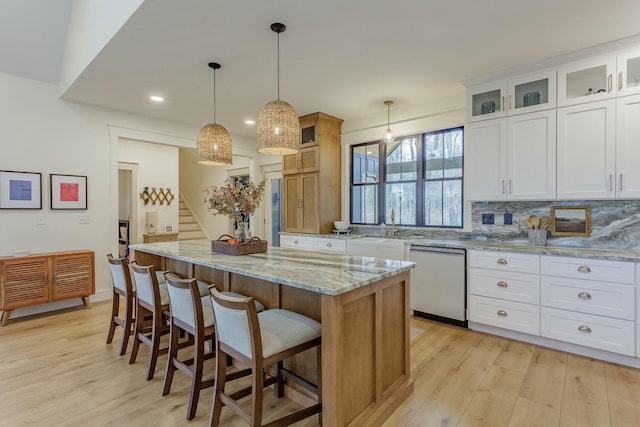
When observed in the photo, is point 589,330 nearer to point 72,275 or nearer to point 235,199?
point 235,199

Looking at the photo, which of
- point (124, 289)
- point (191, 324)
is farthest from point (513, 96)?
point (124, 289)

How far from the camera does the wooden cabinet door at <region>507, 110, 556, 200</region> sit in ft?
10.3

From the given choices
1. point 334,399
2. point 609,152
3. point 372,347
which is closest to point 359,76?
point 609,152

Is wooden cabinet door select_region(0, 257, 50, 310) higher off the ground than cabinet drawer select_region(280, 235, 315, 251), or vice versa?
cabinet drawer select_region(280, 235, 315, 251)

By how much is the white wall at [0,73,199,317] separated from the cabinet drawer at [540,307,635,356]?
531 cm

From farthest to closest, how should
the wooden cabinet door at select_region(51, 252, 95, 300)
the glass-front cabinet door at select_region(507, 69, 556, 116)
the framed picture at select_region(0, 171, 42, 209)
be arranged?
the wooden cabinet door at select_region(51, 252, 95, 300) < the framed picture at select_region(0, 171, 42, 209) < the glass-front cabinet door at select_region(507, 69, 556, 116)

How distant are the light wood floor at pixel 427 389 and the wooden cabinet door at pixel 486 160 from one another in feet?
5.08

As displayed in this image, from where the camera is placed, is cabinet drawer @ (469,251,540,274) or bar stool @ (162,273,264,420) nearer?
bar stool @ (162,273,264,420)

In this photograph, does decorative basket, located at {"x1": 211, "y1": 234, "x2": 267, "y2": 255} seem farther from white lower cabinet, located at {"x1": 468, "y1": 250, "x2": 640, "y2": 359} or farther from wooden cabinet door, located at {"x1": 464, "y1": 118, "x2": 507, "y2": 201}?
wooden cabinet door, located at {"x1": 464, "y1": 118, "x2": 507, "y2": 201}

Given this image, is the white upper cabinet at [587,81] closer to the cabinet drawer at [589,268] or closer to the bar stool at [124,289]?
the cabinet drawer at [589,268]

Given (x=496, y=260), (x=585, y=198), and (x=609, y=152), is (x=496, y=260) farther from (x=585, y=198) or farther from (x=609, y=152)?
(x=609, y=152)

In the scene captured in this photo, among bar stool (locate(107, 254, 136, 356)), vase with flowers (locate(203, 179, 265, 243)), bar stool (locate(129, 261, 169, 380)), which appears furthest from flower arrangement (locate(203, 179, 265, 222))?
bar stool (locate(107, 254, 136, 356))

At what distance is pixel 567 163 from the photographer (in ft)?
10.1

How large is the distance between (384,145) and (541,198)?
2.23 meters
